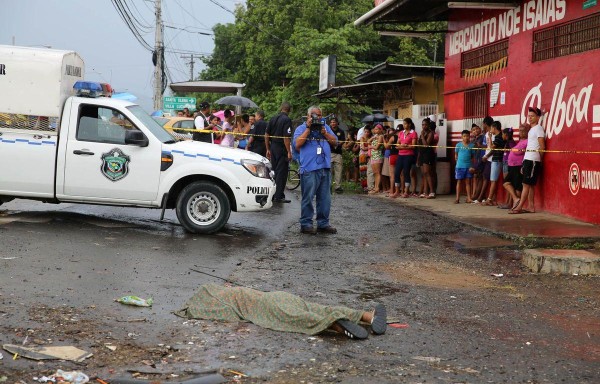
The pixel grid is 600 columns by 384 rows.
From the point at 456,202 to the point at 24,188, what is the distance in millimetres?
9248

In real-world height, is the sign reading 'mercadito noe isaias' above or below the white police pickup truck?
above

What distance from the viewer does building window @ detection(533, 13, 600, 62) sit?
13.5 meters

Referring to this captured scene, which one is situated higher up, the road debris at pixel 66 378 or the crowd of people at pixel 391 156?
the crowd of people at pixel 391 156

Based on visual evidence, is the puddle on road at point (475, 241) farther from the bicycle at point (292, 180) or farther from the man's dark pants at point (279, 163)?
the bicycle at point (292, 180)

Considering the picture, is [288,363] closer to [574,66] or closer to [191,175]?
[191,175]

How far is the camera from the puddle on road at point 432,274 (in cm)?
896

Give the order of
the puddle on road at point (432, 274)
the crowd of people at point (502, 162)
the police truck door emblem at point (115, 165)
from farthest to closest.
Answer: the crowd of people at point (502, 162), the police truck door emblem at point (115, 165), the puddle on road at point (432, 274)

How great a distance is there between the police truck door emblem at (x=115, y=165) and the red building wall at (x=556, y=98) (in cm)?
697

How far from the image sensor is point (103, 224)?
12.4 m

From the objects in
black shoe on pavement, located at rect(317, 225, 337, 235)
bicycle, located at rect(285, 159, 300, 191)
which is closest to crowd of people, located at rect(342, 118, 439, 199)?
bicycle, located at rect(285, 159, 300, 191)

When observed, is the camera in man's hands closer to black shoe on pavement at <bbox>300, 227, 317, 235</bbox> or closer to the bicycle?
black shoe on pavement at <bbox>300, 227, 317, 235</bbox>

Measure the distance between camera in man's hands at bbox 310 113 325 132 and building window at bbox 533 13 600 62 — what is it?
473 cm

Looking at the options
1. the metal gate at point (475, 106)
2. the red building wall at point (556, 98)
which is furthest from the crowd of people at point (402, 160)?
the red building wall at point (556, 98)

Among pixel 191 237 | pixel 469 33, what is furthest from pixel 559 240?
pixel 469 33
